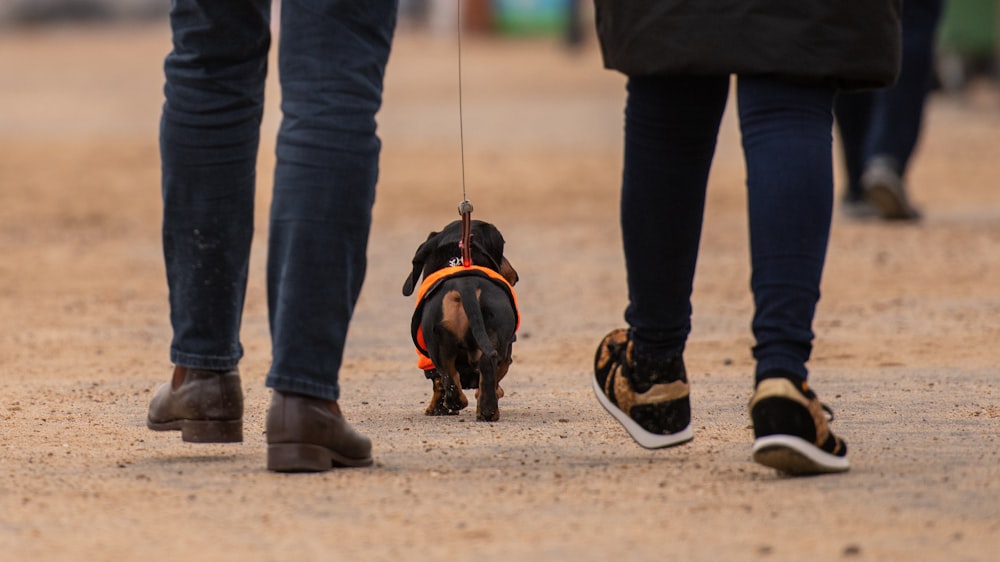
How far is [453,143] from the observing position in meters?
13.1

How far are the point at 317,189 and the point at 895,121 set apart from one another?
566 centimetres

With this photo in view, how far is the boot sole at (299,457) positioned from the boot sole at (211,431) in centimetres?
21

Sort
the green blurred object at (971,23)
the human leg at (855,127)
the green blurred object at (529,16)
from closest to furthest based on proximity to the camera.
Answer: the human leg at (855,127)
the green blurred object at (971,23)
the green blurred object at (529,16)

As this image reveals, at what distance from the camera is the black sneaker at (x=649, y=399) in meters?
3.35

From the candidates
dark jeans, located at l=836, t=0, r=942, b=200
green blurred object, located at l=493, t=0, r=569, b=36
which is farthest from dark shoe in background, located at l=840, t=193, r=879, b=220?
green blurred object, located at l=493, t=0, r=569, b=36

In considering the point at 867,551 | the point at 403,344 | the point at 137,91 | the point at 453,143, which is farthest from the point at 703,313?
the point at 137,91

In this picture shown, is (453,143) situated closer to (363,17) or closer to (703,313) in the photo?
(703,313)

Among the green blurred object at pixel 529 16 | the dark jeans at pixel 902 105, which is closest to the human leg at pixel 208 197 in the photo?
the dark jeans at pixel 902 105

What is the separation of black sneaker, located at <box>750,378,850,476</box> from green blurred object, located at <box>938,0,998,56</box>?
15.2 metres

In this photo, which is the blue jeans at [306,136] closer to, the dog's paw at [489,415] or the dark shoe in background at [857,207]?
the dog's paw at [489,415]

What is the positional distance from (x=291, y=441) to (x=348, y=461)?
0.14 metres

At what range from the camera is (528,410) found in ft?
13.5

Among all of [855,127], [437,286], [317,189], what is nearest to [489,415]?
[437,286]

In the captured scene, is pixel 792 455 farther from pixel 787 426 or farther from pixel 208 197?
pixel 208 197
